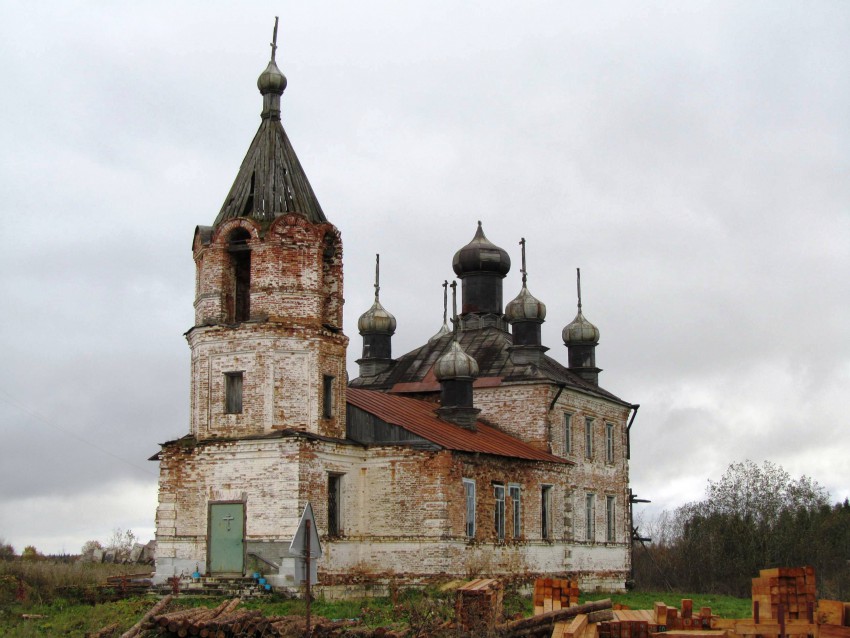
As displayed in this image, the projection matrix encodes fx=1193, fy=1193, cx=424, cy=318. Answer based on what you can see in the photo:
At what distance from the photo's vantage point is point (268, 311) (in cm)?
2473

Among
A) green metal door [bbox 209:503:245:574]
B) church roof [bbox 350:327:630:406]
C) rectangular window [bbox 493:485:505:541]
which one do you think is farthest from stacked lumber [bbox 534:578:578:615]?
church roof [bbox 350:327:630:406]

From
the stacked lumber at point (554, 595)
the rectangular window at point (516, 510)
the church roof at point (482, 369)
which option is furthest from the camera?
the church roof at point (482, 369)

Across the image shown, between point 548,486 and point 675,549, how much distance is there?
1456cm

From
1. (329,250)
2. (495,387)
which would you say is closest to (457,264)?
(495,387)

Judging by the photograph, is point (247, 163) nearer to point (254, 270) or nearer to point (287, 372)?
point (254, 270)

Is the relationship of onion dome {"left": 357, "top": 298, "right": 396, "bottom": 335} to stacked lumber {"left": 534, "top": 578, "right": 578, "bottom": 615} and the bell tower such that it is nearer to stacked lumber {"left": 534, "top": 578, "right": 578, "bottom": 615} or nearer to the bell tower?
the bell tower

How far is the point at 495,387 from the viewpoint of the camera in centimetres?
3306

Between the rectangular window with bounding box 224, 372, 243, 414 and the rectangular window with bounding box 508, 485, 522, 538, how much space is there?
24.6ft

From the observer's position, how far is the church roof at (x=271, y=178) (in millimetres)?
25469

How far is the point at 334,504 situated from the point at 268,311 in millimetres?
4366

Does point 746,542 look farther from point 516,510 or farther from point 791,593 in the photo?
point 791,593

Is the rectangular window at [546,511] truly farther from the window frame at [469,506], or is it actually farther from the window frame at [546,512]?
the window frame at [469,506]

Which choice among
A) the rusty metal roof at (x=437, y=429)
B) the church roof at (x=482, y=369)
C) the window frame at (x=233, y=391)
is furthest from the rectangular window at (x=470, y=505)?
the church roof at (x=482, y=369)

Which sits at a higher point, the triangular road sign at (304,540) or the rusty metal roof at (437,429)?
the rusty metal roof at (437,429)
